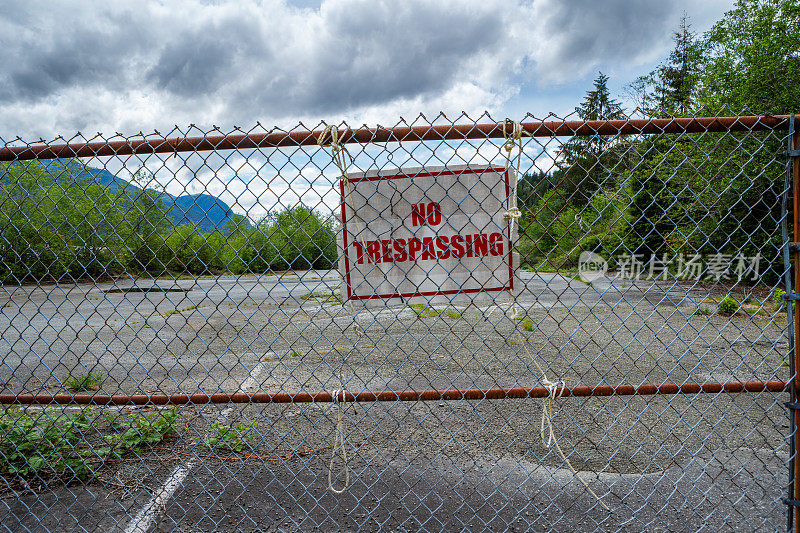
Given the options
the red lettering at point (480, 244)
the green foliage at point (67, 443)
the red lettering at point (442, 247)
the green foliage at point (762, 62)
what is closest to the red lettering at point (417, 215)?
the red lettering at point (442, 247)

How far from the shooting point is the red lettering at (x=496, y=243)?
90.2 inches

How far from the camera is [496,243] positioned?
229 cm

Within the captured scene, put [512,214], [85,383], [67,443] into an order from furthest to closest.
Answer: [85,383] → [67,443] → [512,214]

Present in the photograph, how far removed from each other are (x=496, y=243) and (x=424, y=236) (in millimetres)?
344

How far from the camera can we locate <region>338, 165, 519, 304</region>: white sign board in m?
2.28

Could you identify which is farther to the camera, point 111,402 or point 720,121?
point 111,402

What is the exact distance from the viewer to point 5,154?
95.3 inches

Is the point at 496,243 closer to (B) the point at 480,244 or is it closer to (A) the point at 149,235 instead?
(B) the point at 480,244

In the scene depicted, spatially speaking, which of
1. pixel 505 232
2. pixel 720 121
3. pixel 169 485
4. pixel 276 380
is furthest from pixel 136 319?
pixel 720 121

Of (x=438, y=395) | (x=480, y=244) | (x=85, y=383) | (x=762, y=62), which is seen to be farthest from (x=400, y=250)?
(x=762, y=62)

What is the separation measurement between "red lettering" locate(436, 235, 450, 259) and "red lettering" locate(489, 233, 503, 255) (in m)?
0.20

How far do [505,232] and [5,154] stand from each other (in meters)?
2.51

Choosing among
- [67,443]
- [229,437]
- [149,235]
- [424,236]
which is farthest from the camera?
[149,235]

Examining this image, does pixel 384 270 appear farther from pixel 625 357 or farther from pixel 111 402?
pixel 625 357
